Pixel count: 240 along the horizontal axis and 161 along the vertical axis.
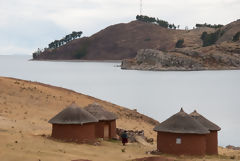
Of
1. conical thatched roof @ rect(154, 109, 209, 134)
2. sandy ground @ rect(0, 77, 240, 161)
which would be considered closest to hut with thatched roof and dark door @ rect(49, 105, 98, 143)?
sandy ground @ rect(0, 77, 240, 161)

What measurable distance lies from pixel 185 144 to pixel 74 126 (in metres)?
8.61

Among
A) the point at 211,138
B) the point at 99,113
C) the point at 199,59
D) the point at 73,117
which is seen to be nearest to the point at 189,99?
the point at 99,113

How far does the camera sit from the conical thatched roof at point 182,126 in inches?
1288

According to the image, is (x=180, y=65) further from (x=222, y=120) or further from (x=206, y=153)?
(x=206, y=153)

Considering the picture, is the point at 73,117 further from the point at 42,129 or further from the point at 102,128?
the point at 42,129

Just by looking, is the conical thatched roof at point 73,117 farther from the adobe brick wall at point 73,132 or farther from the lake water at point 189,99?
the lake water at point 189,99

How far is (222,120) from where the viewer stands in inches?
2628

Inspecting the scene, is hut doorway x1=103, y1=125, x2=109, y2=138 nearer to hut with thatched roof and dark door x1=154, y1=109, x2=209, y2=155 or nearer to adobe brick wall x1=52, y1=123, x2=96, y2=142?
adobe brick wall x1=52, y1=123, x2=96, y2=142

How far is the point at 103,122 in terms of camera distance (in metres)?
39.9

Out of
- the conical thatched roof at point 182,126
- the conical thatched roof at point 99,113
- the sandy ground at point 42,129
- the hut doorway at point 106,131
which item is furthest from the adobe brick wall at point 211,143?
the hut doorway at point 106,131

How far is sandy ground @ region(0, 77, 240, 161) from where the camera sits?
2797 cm

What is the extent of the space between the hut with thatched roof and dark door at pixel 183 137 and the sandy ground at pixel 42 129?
109cm

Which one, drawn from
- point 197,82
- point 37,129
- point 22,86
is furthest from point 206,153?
point 197,82

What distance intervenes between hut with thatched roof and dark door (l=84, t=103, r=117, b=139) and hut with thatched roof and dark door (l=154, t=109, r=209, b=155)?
295 inches
